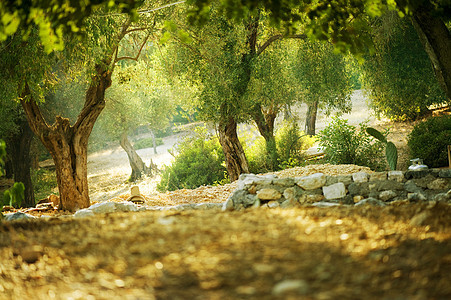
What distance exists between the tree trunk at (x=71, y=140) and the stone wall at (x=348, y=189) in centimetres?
393

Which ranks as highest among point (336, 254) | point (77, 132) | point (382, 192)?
point (77, 132)

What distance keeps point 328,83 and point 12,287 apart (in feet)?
37.2

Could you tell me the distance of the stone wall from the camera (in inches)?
234

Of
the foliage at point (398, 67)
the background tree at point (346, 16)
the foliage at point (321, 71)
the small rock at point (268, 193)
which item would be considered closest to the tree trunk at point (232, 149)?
the foliage at point (321, 71)

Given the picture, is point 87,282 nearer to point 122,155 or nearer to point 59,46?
point 59,46

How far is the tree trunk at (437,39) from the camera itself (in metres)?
5.31

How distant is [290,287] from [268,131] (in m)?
13.1

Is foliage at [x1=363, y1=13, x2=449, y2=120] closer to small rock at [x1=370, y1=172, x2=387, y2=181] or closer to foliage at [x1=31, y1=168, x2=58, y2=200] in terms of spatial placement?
small rock at [x1=370, y1=172, x2=387, y2=181]

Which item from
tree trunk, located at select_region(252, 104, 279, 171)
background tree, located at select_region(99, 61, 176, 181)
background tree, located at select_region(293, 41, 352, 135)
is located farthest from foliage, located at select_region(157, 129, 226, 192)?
background tree, located at select_region(293, 41, 352, 135)

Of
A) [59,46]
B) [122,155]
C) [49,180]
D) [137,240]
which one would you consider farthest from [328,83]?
[122,155]

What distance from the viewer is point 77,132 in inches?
335

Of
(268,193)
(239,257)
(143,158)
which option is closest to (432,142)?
(268,193)

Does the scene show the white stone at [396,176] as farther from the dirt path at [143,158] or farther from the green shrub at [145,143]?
the green shrub at [145,143]

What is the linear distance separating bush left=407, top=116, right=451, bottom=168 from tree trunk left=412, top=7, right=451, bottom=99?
5363 millimetres
